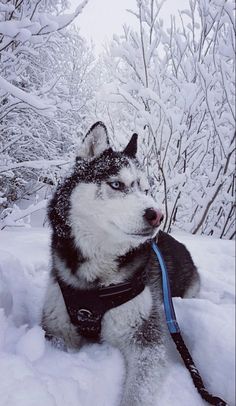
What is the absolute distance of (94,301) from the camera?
1.60 meters

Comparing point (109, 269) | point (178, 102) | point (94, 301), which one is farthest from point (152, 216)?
point (178, 102)

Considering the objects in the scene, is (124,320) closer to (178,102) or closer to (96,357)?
(96,357)

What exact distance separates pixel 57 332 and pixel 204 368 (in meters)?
0.96

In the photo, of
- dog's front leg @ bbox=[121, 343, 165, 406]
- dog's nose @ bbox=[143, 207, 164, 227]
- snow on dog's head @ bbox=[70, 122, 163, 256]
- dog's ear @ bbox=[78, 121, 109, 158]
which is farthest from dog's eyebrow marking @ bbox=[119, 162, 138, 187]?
dog's front leg @ bbox=[121, 343, 165, 406]

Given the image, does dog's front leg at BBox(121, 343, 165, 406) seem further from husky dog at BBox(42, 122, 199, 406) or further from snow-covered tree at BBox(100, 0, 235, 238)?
snow-covered tree at BBox(100, 0, 235, 238)

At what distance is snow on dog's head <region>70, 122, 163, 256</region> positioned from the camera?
4.88ft

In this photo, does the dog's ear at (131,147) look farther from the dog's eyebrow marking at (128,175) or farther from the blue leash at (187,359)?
the blue leash at (187,359)


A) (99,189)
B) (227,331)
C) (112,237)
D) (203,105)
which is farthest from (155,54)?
(227,331)

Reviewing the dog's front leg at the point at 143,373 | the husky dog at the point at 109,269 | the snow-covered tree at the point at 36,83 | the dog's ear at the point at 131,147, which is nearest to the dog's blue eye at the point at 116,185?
the husky dog at the point at 109,269

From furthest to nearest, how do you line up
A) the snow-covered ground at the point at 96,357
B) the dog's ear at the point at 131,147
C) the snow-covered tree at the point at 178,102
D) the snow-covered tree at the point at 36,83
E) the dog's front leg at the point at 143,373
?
the snow-covered tree at the point at 178,102, the dog's ear at the point at 131,147, the snow-covered tree at the point at 36,83, the dog's front leg at the point at 143,373, the snow-covered ground at the point at 96,357

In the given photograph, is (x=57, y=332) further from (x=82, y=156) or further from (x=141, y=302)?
(x=82, y=156)

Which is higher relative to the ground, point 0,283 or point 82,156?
point 82,156

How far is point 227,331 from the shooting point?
0.66 m

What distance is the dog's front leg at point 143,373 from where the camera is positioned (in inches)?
53.5
